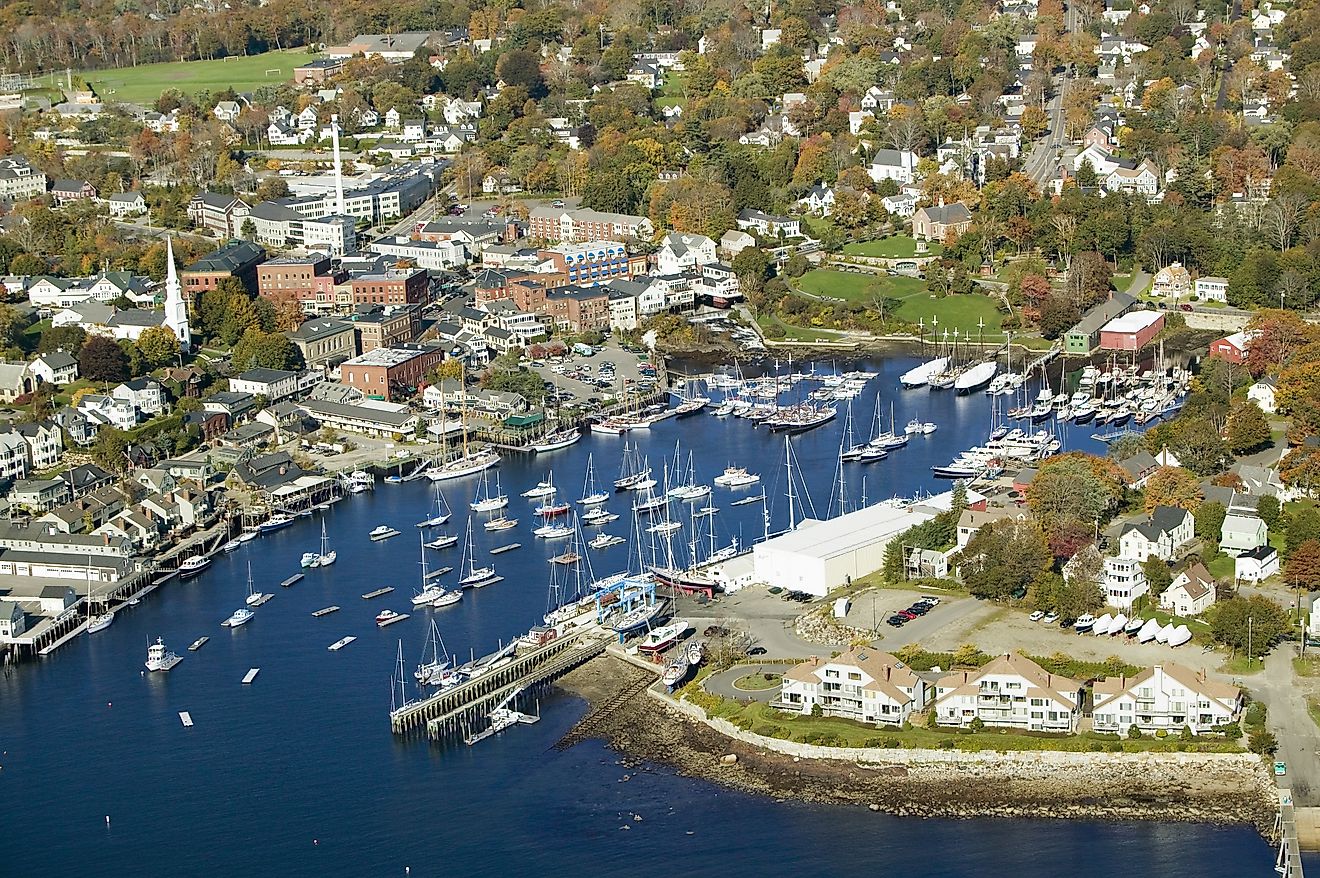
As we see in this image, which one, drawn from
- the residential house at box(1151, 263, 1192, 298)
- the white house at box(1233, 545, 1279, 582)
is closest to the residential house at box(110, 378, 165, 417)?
the white house at box(1233, 545, 1279, 582)

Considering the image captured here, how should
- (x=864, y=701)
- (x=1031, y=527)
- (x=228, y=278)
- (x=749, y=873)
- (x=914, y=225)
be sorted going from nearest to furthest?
(x=749, y=873), (x=864, y=701), (x=1031, y=527), (x=228, y=278), (x=914, y=225)

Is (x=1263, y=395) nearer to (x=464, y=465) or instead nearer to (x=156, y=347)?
(x=464, y=465)

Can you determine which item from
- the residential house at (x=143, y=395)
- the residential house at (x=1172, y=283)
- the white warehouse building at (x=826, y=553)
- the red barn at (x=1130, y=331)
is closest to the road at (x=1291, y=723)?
the white warehouse building at (x=826, y=553)

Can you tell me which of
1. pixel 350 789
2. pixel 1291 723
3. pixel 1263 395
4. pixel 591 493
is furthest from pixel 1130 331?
pixel 350 789

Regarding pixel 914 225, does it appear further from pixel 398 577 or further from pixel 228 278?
pixel 398 577

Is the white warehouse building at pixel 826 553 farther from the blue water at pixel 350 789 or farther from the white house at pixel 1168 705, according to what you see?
the white house at pixel 1168 705

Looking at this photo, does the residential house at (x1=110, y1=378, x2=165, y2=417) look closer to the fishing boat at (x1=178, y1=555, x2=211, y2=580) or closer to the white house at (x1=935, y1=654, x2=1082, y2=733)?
the fishing boat at (x1=178, y1=555, x2=211, y2=580)

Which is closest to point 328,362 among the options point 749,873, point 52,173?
point 52,173
